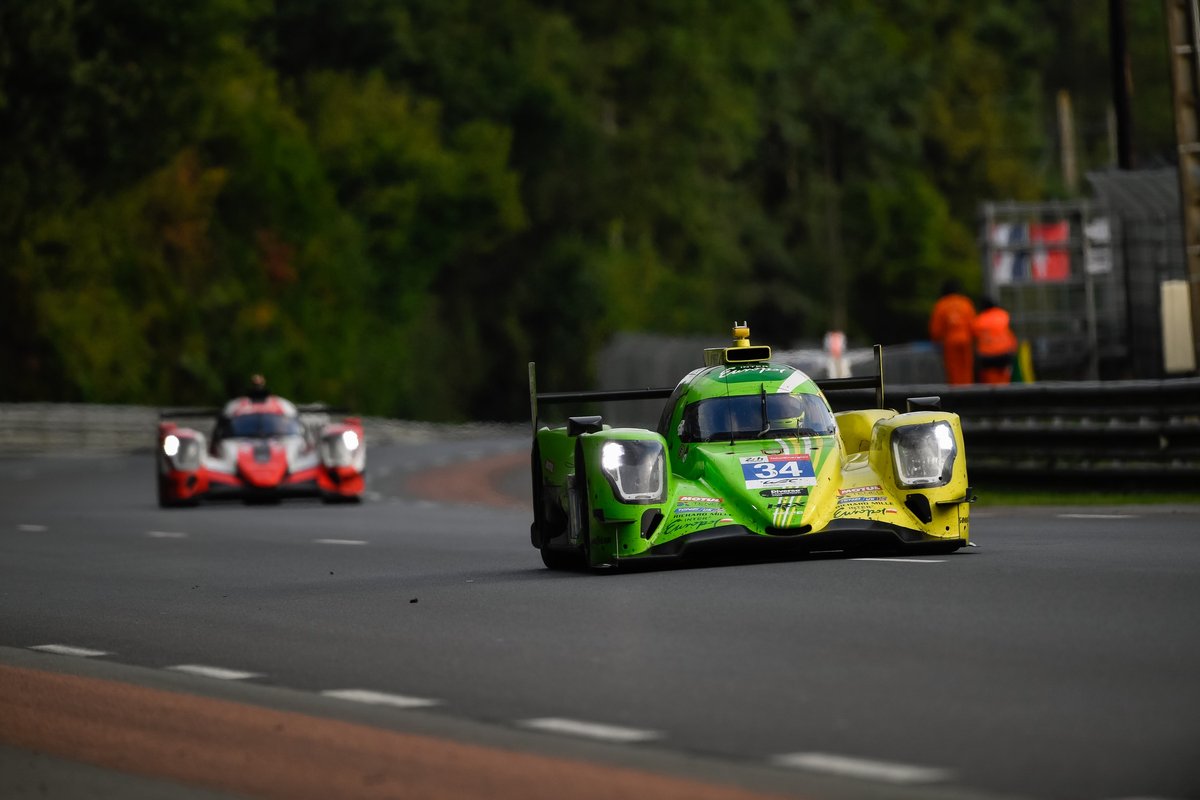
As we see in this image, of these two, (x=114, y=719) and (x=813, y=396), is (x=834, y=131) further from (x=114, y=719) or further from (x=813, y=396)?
(x=114, y=719)

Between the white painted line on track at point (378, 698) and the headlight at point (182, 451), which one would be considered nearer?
the white painted line on track at point (378, 698)

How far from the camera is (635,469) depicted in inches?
573

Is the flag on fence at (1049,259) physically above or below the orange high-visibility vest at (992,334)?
above

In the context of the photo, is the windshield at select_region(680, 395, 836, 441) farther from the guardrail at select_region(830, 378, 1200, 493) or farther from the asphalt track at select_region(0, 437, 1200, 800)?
the guardrail at select_region(830, 378, 1200, 493)

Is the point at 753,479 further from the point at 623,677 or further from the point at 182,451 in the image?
the point at 182,451

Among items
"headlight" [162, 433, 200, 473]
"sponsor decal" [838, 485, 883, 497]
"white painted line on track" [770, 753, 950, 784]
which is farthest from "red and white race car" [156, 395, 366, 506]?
"white painted line on track" [770, 753, 950, 784]

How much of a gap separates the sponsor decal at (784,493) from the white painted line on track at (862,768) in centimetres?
644

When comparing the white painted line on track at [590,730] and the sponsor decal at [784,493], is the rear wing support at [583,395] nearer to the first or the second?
the sponsor decal at [784,493]

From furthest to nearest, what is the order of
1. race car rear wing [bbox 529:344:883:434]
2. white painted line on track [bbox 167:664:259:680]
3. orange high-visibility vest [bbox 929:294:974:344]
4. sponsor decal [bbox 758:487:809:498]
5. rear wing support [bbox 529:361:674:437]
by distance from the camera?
orange high-visibility vest [bbox 929:294:974:344], race car rear wing [bbox 529:344:883:434], rear wing support [bbox 529:361:674:437], sponsor decal [bbox 758:487:809:498], white painted line on track [bbox 167:664:259:680]

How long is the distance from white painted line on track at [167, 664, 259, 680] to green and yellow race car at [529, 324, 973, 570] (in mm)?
3625

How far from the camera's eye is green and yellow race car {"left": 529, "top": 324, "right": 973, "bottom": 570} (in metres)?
14.5

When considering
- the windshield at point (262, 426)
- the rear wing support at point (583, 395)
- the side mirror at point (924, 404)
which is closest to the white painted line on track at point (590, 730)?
the rear wing support at point (583, 395)

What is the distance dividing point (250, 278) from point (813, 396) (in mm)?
56370

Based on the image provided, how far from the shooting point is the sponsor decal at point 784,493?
14.5 m
